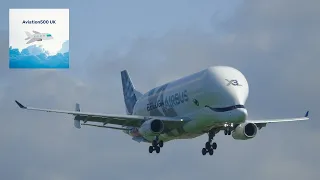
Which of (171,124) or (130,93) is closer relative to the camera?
(171,124)

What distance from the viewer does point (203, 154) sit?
144 m

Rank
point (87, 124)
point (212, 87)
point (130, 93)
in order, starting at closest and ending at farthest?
1. point (212, 87)
2. point (87, 124)
3. point (130, 93)

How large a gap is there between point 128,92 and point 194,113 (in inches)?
1093

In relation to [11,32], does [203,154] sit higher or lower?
lower

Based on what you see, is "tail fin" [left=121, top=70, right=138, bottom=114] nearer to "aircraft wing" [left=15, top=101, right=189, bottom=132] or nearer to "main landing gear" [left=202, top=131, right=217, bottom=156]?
"aircraft wing" [left=15, top=101, right=189, bottom=132]

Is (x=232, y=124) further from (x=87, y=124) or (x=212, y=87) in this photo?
(x=87, y=124)

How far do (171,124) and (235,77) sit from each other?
8.30 metres

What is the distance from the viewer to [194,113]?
5507 inches

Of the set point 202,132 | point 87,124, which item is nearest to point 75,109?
point 87,124

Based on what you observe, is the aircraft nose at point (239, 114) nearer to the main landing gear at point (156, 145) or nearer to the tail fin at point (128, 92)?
the main landing gear at point (156, 145)

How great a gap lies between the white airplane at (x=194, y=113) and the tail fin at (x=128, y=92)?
33.8ft

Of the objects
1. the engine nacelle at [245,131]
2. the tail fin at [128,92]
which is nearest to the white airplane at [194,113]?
the engine nacelle at [245,131]

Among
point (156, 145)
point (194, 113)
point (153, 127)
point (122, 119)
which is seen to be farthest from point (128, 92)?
point (194, 113)

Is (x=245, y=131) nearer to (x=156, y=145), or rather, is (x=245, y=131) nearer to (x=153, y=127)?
(x=153, y=127)
